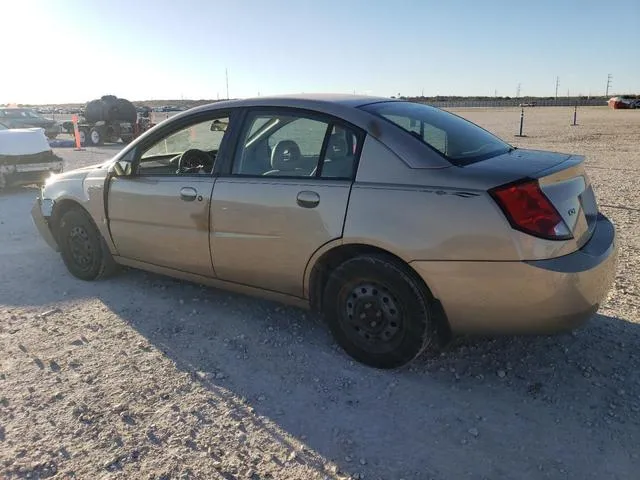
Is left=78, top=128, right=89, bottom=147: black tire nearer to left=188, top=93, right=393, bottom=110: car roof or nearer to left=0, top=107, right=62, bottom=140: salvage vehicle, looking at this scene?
left=0, top=107, right=62, bottom=140: salvage vehicle

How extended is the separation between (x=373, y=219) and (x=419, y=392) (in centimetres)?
102

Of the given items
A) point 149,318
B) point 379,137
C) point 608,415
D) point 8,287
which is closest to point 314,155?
point 379,137

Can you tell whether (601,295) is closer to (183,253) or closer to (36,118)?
(183,253)

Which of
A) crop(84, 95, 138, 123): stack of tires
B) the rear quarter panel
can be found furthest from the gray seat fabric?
crop(84, 95, 138, 123): stack of tires

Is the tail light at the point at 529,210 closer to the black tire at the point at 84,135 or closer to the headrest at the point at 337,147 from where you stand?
the headrest at the point at 337,147

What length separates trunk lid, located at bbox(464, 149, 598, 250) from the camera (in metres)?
2.84

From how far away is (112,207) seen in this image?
14.7 ft

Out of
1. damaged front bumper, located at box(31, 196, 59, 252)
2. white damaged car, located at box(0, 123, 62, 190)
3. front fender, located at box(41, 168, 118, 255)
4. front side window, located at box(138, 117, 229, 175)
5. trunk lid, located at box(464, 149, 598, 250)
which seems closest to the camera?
trunk lid, located at box(464, 149, 598, 250)

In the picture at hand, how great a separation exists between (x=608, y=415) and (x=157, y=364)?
8.59 ft

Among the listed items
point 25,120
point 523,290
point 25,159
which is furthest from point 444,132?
point 25,120

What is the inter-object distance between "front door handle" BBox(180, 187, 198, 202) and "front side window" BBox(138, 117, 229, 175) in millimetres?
147

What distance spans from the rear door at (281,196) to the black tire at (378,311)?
0.84ft

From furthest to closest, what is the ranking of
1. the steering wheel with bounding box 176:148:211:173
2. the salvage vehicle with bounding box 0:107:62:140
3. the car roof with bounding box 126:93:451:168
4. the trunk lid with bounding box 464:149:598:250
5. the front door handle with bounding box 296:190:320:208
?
the salvage vehicle with bounding box 0:107:62:140, the steering wheel with bounding box 176:148:211:173, the front door handle with bounding box 296:190:320:208, the car roof with bounding box 126:93:451:168, the trunk lid with bounding box 464:149:598:250

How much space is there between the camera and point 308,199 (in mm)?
3297
